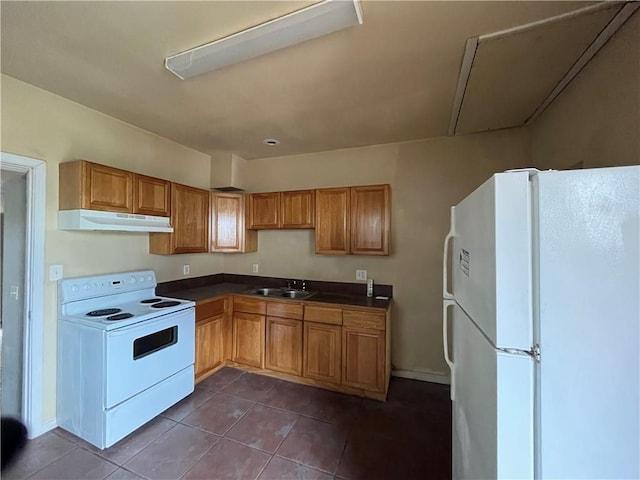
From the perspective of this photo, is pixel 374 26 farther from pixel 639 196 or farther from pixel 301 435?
pixel 301 435

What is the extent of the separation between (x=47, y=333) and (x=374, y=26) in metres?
3.12

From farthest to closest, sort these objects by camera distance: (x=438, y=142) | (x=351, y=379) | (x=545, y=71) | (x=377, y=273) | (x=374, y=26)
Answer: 1. (x=377, y=273)
2. (x=438, y=142)
3. (x=351, y=379)
4. (x=545, y=71)
5. (x=374, y=26)

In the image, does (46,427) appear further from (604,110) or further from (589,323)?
(604,110)

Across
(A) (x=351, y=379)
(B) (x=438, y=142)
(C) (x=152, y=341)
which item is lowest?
(A) (x=351, y=379)

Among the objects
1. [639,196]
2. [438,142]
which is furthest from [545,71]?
[639,196]

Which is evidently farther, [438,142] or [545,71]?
[438,142]

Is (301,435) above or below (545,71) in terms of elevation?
below

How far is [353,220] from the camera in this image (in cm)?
296

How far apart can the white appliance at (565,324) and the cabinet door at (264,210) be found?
2.74 m

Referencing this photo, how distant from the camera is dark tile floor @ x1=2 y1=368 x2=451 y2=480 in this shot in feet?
5.72

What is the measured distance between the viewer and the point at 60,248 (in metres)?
2.17

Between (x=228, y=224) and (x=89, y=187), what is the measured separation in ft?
4.87

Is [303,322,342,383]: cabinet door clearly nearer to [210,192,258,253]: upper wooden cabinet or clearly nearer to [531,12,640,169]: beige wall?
[210,192,258,253]: upper wooden cabinet

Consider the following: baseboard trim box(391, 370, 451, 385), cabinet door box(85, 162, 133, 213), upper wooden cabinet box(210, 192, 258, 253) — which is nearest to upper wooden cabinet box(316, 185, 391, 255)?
upper wooden cabinet box(210, 192, 258, 253)
